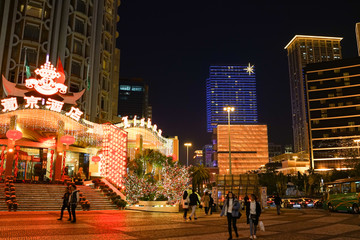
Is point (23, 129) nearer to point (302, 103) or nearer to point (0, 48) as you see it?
point (0, 48)

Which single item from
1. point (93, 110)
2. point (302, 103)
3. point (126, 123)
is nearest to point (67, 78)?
point (93, 110)

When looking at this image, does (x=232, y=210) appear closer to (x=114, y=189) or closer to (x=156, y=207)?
(x=156, y=207)

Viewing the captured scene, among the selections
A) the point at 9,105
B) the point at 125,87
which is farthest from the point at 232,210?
the point at 125,87

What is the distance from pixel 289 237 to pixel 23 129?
25.8m

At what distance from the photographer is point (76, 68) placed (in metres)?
39.8

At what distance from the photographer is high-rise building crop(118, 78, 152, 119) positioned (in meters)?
186

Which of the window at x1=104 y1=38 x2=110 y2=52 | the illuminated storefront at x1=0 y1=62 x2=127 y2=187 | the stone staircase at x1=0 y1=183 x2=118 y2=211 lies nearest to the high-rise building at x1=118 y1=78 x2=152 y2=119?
the window at x1=104 y1=38 x2=110 y2=52

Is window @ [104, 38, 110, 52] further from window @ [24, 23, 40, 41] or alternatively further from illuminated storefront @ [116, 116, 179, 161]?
illuminated storefront @ [116, 116, 179, 161]

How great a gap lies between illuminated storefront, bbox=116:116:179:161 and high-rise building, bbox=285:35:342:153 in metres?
149

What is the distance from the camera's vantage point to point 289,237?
9688 mm

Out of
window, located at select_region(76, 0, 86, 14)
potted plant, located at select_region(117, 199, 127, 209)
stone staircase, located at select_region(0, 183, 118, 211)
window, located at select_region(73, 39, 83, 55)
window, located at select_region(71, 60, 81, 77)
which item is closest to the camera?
stone staircase, located at select_region(0, 183, 118, 211)

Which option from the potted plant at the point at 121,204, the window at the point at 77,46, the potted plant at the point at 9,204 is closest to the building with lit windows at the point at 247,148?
the window at the point at 77,46

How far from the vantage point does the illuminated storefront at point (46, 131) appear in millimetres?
23531

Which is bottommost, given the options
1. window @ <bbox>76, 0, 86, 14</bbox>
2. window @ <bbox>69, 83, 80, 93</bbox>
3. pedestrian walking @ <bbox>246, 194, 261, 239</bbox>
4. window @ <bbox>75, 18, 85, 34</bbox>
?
pedestrian walking @ <bbox>246, 194, 261, 239</bbox>
